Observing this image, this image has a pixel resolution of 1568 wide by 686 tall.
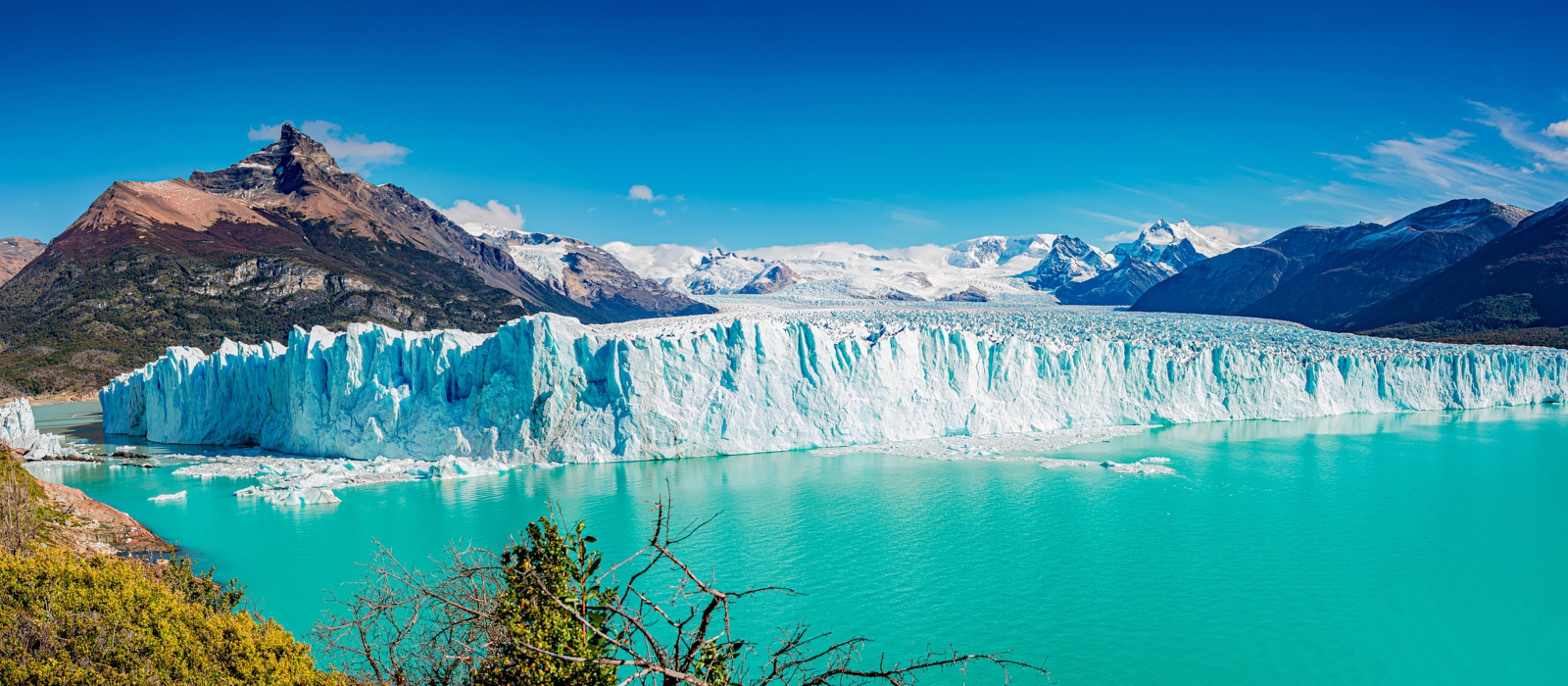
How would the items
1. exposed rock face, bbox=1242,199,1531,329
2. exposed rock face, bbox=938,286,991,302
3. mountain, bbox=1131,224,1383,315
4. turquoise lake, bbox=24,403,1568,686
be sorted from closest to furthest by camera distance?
turquoise lake, bbox=24,403,1568,686 < exposed rock face, bbox=1242,199,1531,329 < mountain, bbox=1131,224,1383,315 < exposed rock face, bbox=938,286,991,302

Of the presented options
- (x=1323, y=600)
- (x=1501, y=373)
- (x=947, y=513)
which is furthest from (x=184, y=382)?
(x=1501, y=373)

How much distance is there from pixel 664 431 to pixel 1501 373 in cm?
3362

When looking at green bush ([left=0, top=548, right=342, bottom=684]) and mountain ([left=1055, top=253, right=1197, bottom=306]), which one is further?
mountain ([left=1055, top=253, right=1197, bottom=306])

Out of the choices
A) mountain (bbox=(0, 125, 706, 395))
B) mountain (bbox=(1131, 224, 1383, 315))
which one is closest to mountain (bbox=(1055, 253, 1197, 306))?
mountain (bbox=(1131, 224, 1383, 315))

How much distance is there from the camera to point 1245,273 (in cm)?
9081

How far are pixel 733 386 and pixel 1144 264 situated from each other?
111m

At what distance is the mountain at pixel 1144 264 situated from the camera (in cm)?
11125

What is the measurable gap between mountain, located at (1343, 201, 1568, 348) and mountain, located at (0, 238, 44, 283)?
194 meters

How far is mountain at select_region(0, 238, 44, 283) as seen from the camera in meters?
152

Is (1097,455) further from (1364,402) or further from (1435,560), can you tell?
(1364,402)

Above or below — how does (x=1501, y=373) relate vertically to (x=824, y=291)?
below

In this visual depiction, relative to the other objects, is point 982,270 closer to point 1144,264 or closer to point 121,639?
point 1144,264

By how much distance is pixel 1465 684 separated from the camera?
10312 millimetres

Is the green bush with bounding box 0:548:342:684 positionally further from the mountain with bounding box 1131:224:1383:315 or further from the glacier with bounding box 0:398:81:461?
the mountain with bounding box 1131:224:1383:315
